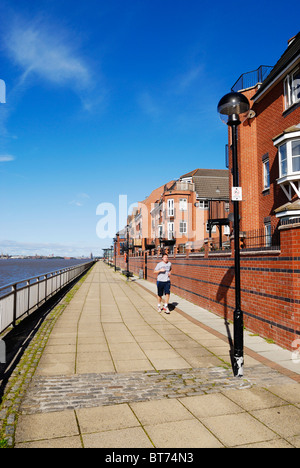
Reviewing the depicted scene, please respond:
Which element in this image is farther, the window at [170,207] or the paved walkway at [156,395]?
the window at [170,207]

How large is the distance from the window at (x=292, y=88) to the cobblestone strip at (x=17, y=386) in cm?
1343

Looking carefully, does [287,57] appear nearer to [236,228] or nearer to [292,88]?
[292,88]

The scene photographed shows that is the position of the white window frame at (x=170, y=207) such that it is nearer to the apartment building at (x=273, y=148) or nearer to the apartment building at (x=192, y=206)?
the apartment building at (x=192, y=206)

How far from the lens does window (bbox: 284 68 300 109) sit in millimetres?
14383

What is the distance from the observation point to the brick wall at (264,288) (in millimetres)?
6465

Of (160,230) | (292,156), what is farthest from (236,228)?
(160,230)

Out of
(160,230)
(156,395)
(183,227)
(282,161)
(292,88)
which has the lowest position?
(156,395)

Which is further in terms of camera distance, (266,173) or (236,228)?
(266,173)

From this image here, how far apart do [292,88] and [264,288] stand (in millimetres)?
10912

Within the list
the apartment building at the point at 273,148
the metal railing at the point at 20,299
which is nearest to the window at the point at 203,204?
the apartment building at the point at 273,148

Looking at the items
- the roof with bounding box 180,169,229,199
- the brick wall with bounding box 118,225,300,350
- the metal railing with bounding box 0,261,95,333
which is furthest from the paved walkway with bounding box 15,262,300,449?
the roof with bounding box 180,169,229,199

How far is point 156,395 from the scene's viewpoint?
4641mm

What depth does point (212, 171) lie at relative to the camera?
4906 centimetres
